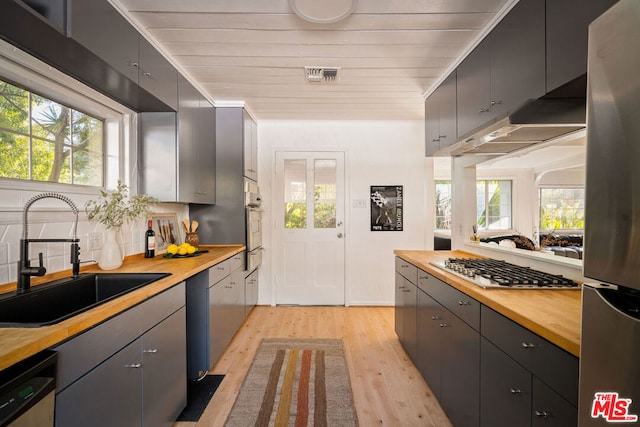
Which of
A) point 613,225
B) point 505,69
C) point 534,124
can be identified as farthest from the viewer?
point 505,69

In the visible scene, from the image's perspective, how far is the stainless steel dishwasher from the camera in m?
0.76

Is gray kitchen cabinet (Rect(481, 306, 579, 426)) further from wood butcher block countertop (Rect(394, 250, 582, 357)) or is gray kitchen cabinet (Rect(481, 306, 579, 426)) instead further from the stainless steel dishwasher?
the stainless steel dishwasher

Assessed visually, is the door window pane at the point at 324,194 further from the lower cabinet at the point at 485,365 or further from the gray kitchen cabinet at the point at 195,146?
the lower cabinet at the point at 485,365

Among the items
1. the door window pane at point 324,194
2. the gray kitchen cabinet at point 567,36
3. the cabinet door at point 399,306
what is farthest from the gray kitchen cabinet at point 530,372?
the door window pane at point 324,194

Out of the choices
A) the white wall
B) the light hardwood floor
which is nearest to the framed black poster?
the white wall

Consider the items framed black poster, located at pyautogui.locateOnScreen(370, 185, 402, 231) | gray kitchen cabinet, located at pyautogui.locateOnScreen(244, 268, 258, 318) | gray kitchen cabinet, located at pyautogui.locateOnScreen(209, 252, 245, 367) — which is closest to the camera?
gray kitchen cabinet, located at pyautogui.locateOnScreen(209, 252, 245, 367)

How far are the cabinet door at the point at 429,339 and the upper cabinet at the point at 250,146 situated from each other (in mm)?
2260

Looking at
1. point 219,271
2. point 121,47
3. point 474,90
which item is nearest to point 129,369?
point 219,271

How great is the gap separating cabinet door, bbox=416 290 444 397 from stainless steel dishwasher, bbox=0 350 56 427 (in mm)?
1798

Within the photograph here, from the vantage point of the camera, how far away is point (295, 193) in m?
4.10

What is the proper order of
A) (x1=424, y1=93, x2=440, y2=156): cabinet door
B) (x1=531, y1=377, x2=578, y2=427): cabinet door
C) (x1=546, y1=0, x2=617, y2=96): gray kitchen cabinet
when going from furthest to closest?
(x1=424, y1=93, x2=440, y2=156): cabinet door
(x1=546, y1=0, x2=617, y2=96): gray kitchen cabinet
(x1=531, y1=377, x2=578, y2=427): cabinet door

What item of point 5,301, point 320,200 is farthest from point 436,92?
point 5,301

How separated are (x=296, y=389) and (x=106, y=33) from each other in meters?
2.43

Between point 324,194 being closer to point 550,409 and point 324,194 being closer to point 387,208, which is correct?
point 387,208
